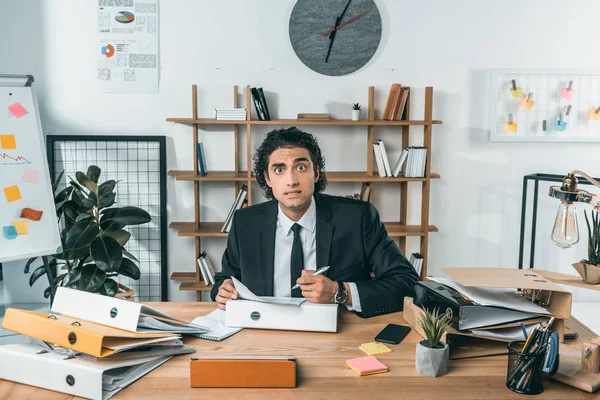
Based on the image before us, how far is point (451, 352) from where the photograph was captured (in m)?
1.53

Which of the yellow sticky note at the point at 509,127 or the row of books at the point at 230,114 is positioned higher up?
the row of books at the point at 230,114

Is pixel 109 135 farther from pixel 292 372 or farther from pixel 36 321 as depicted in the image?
pixel 292 372

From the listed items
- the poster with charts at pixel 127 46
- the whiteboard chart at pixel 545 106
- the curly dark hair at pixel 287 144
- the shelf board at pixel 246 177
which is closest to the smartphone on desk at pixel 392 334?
the curly dark hair at pixel 287 144

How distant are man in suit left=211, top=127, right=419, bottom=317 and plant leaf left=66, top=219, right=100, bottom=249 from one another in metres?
1.31

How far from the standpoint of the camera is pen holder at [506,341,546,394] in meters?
1.34

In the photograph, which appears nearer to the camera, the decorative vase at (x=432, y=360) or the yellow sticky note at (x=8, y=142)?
the decorative vase at (x=432, y=360)

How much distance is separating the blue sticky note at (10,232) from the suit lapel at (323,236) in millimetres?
1758

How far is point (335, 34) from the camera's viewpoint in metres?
3.83

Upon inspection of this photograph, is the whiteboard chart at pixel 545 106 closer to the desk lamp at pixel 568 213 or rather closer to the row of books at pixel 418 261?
the row of books at pixel 418 261

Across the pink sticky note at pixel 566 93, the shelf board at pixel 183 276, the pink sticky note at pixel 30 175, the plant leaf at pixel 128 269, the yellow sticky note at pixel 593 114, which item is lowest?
the shelf board at pixel 183 276

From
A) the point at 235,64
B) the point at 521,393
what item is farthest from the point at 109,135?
the point at 521,393

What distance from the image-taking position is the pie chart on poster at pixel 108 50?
3.85m

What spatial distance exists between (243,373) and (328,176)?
2.52 metres

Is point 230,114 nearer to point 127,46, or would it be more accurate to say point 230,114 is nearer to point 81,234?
point 127,46
